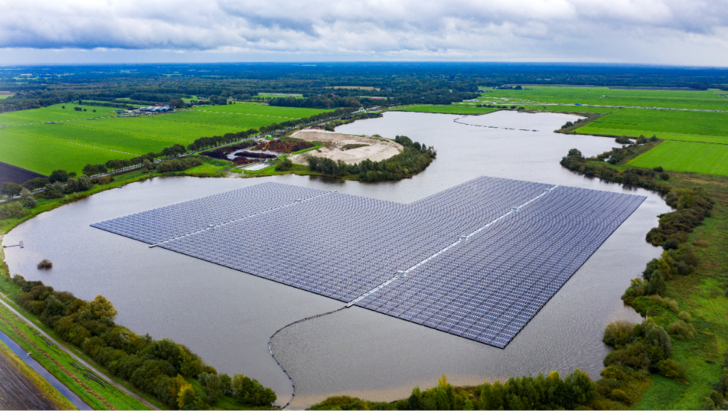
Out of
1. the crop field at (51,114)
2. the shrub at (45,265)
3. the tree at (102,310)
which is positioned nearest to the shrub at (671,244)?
the tree at (102,310)

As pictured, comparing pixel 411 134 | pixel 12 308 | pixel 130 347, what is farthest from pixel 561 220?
pixel 411 134

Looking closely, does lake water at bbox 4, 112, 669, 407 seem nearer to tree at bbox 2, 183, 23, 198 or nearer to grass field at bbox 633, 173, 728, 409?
grass field at bbox 633, 173, 728, 409

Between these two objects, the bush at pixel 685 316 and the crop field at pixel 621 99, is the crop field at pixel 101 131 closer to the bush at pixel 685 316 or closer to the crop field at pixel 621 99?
the bush at pixel 685 316

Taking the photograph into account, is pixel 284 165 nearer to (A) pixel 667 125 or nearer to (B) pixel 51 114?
(B) pixel 51 114

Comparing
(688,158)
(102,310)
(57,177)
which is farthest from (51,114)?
(688,158)

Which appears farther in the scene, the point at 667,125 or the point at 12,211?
the point at 667,125
